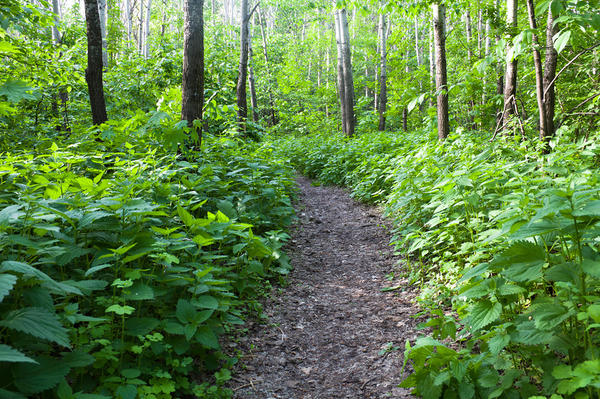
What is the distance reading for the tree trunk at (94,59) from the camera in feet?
19.6

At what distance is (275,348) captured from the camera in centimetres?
309

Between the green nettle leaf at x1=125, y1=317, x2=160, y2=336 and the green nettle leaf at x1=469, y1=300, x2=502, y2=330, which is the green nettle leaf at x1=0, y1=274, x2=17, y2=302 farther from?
the green nettle leaf at x1=469, y1=300, x2=502, y2=330

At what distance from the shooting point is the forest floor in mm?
2621

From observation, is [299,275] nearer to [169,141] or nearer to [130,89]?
[169,141]

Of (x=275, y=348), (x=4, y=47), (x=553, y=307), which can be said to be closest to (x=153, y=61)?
(x=4, y=47)

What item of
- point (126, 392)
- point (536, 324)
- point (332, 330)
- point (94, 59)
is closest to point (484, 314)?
point (536, 324)

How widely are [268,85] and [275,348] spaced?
66.7ft

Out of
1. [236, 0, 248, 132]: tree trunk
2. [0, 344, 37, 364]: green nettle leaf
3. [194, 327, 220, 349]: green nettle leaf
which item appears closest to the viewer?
[0, 344, 37, 364]: green nettle leaf

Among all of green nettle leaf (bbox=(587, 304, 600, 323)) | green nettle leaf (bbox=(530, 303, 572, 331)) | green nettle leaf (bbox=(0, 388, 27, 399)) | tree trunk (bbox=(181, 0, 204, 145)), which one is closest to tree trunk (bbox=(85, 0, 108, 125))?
tree trunk (bbox=(181, 0, 204, 145))

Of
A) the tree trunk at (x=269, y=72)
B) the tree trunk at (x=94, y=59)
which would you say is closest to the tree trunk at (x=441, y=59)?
the tree trunk at (x=94, y=59)

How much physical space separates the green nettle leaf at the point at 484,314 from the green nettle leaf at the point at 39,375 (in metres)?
2.16

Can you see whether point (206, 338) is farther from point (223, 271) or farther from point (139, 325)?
point (223, 271)

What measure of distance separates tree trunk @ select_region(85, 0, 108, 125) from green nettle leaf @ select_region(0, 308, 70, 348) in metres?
5.54

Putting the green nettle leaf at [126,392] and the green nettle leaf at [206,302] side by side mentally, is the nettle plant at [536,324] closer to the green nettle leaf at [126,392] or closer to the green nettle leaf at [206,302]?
the green nettle leaf at [206,302]
